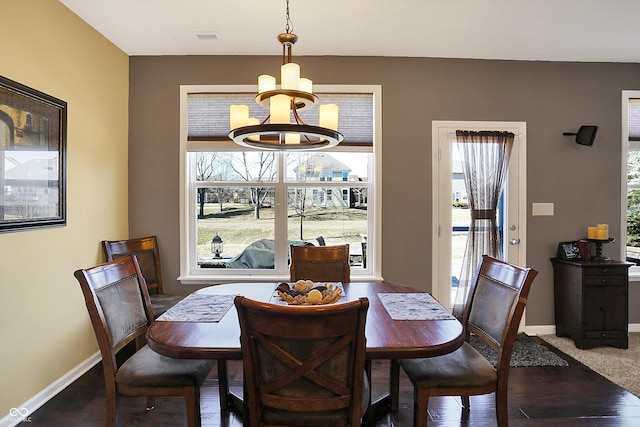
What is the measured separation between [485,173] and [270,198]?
208cm

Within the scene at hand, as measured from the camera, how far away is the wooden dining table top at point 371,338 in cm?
135

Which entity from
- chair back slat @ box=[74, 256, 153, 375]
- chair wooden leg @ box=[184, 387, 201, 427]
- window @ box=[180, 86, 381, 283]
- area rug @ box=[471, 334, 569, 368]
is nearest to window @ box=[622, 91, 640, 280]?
area rug @ box=[471, 334, 569, 368]

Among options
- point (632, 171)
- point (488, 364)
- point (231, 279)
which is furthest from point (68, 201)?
point (632, 171)

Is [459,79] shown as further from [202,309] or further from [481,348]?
[202,309]

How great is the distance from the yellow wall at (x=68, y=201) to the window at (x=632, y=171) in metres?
4.84

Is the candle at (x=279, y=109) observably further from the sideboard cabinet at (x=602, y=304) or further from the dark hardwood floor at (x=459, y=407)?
the sideboard cabinet at (x=602, y=304)

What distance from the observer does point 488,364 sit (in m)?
1.75

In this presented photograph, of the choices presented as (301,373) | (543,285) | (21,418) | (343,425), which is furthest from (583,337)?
(21,418)

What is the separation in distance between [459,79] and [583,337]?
8.49 feet

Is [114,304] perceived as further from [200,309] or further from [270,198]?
[270,198]

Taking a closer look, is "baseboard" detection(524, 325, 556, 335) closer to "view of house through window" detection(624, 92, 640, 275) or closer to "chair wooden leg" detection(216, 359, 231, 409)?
"view of house through window" detection(624, 92, 640, 275)

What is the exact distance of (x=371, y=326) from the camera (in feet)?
5.22

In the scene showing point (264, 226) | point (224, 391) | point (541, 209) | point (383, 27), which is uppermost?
point (383, 27)

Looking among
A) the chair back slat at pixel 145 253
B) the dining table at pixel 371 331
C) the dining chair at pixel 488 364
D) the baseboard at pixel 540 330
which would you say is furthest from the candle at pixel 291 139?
the baseboard at pixel 540 330
